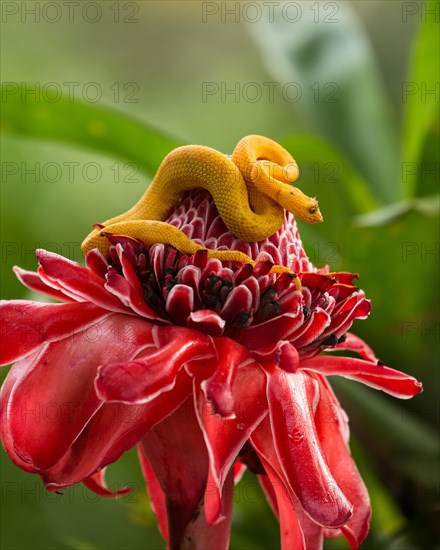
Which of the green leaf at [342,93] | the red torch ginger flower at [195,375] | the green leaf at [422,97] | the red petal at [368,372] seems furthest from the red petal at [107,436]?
the green leaf at [342,93]

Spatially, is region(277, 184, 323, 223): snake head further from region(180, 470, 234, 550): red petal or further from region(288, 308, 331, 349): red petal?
region(180, 470, 234, 550): red petal

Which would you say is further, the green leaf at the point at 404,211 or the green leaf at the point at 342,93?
the green leaf at the point at 342,93

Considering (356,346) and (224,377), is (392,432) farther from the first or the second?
(224,377)

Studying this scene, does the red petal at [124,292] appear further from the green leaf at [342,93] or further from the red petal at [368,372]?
the green leaf at [342,93]

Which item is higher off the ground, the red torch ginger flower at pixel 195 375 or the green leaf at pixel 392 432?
the red torch ginger flower at pixel 195 375

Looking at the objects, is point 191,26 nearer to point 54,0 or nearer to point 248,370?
point 54,0

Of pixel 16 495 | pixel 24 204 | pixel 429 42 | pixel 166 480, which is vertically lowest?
pixel 16 495

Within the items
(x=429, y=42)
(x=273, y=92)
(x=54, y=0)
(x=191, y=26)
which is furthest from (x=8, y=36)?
(x=429, y=42)
